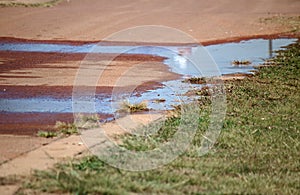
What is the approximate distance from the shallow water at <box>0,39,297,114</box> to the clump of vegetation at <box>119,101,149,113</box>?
0.16m

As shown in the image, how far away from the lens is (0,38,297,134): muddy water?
989cm

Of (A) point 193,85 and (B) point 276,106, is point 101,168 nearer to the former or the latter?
(B) point 276,106

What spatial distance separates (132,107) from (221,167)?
3028 mm

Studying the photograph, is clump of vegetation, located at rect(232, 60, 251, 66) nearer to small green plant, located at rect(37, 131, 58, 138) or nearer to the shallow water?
the shallow water

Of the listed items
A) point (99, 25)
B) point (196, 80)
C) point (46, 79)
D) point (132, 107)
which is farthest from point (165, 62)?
point (99, 25)

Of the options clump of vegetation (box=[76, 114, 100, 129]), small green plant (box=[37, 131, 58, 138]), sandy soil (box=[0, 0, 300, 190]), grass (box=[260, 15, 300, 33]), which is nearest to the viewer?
small green plant (box=[37, 131, 58, 138])

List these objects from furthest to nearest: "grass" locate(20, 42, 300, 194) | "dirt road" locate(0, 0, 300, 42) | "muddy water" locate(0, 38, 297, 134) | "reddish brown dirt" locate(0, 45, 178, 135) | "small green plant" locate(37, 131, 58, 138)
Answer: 1. "dirt road" locate(0, 0, 300, 42)
2. "muddy water" locate(0, 38, 297, 134)
3. "reddish brown dirt" locate(0, 45, 178, 135)
4. "small green plant" locate(37, 131, 58, 138)
5. "grass" locate(20, 42, 300, 194)

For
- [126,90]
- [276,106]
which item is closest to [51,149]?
[276,106]

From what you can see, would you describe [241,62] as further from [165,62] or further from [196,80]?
[196,80]

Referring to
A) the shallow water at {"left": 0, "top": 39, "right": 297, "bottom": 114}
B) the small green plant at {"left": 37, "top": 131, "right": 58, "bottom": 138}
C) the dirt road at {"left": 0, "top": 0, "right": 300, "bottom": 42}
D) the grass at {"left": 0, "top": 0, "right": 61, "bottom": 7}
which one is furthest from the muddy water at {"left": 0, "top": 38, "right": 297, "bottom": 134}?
the grass at {"left": 0, "top": 0, "right": 61, "bottom": 7}

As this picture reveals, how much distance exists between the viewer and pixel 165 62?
14602 millimetres

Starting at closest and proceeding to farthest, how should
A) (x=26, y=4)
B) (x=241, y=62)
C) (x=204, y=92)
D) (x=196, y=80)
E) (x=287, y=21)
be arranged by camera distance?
(x=204, y=92) < (x=196, y=80) < (x=241, y=62) < (x=287, y=21) < (x=26, y=4)

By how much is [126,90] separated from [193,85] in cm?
114

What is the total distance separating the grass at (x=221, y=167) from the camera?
19.4ft
